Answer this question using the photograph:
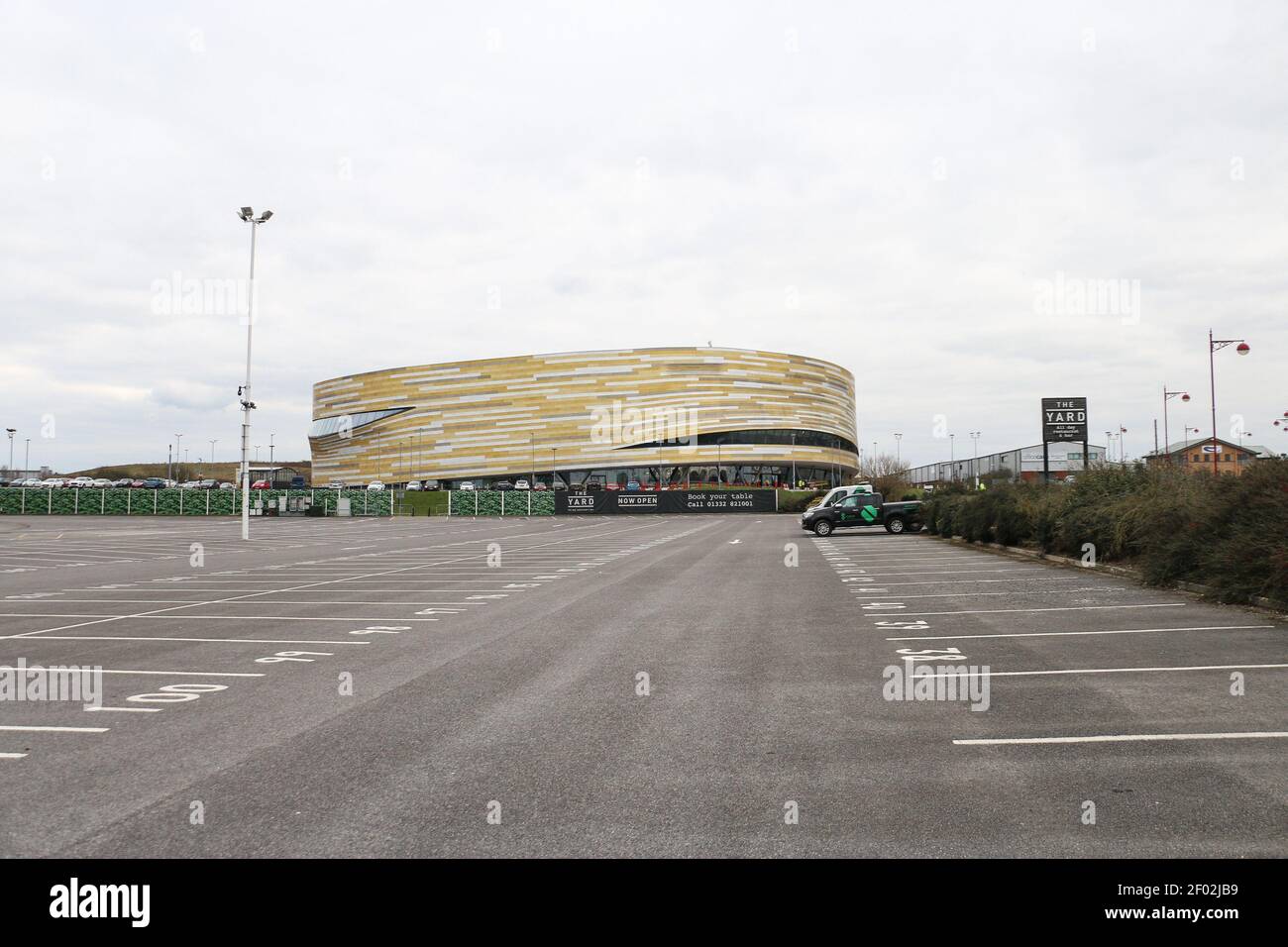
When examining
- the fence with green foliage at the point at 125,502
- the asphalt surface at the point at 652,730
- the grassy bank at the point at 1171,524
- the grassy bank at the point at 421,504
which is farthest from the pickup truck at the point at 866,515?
the fence with green foliage at the point at 125,502

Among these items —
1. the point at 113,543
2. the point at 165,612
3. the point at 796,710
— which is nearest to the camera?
the point at 796,710

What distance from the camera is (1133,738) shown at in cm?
627

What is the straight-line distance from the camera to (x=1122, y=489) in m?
20.7

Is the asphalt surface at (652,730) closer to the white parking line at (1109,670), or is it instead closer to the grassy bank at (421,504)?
the white parking line at (1109,670)

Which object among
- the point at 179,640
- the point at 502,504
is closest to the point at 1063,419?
the point at 179,640

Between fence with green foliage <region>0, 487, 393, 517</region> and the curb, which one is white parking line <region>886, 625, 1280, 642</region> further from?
fence with green foliage <region>0, 487, 393, 517</region>

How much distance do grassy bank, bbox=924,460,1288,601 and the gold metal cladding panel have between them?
97938 mm

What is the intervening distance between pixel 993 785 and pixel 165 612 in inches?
504

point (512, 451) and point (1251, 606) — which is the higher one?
point (512, 451)

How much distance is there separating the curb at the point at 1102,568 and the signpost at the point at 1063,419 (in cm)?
443

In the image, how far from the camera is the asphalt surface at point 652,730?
4.55 m
